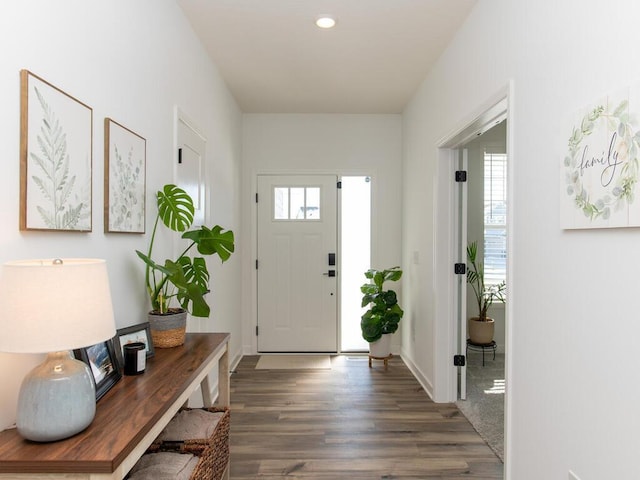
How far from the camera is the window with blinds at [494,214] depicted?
4809 millimetres

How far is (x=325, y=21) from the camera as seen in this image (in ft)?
8.96

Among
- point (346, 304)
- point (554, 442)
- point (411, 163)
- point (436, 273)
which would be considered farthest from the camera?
point (346, 304)

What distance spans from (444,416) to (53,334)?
2.80m

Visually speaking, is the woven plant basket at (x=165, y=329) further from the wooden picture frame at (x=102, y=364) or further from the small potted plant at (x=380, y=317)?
the small potted plant at (x=380, y=317)

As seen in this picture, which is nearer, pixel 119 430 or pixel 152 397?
pixel 119 430

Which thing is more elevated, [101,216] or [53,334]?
[101,216]

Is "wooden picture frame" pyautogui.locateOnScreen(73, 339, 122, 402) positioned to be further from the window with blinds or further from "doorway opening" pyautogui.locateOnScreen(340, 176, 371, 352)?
the window with blinds

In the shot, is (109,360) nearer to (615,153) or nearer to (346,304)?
(615,153)

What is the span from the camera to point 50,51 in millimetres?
1363

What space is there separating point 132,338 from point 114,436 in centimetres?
69

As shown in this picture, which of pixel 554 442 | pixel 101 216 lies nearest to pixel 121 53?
pixel 101 216

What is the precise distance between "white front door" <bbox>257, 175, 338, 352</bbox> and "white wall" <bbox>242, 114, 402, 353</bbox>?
4.9 inches

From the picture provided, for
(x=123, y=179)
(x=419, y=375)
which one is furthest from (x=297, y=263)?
(x=123, y=179)

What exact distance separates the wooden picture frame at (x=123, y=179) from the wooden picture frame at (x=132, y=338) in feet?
1.35
